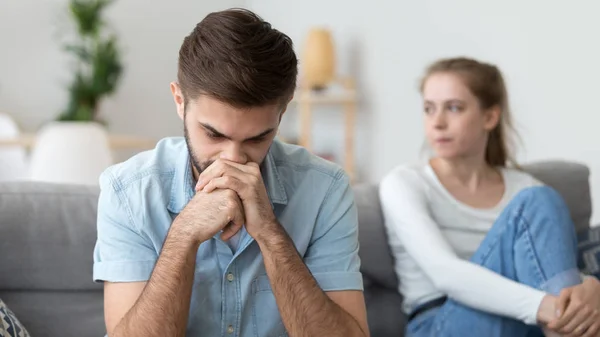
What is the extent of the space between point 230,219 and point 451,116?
Answer: 3.38 ft

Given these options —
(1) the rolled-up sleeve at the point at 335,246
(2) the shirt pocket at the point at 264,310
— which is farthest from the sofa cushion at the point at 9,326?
(1) the rolled-up sleeve at the point at 335,246

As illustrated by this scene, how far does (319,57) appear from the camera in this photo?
16.4 ft

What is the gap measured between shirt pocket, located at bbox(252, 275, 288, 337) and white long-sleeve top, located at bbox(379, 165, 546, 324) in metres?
0.53

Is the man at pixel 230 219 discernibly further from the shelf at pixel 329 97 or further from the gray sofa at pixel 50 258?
the shelf at pixel 329 97

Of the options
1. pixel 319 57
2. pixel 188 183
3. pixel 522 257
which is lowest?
pixel 319 57

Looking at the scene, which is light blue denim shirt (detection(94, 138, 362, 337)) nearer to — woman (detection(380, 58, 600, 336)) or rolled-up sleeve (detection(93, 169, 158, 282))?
rolled-up sleeve (detection(93, 169, 158, 282))

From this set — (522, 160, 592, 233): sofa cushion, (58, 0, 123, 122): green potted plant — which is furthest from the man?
(58, 0, 123, 122): green potted plant

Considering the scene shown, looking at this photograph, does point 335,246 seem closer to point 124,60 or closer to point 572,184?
point 572,184

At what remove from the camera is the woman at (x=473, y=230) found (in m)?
1.81

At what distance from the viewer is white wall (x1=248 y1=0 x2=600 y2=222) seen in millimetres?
3059

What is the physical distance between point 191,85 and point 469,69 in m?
1.12

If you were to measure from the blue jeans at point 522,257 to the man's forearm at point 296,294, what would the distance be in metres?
0.55

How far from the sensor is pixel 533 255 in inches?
72.0

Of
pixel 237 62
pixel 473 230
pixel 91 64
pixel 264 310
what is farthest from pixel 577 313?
pixel 91 64
